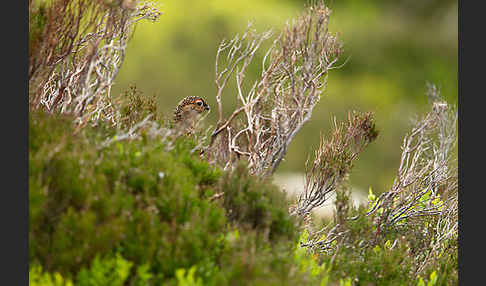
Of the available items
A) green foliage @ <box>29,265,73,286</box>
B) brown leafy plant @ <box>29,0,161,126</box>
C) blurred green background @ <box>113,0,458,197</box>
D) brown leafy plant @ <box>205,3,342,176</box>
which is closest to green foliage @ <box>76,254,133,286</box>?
green foliage @ <box>29,265,73,286</box>

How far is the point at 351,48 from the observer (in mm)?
32000

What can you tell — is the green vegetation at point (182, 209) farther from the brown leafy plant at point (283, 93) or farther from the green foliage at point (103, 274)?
the brown leafy plant at point (283, 93)

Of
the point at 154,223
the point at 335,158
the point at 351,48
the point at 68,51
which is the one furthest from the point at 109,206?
the point at 351,48

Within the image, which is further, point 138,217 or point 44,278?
point 138,217

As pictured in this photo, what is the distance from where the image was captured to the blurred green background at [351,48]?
29656 millimetres

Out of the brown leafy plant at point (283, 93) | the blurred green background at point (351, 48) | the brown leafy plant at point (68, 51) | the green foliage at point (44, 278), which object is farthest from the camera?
the blurred green background at point (351, 48)

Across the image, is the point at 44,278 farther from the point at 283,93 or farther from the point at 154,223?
the point at 283,93

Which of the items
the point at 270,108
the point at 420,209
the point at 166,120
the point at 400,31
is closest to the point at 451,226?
the point at 420,209

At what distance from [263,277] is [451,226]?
466 centimetres

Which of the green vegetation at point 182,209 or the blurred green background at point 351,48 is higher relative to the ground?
the blurred green background at point 351,48

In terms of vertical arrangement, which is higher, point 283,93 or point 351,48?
point 351,48

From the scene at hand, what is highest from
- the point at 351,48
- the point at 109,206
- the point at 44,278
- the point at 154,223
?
the point at 351,48

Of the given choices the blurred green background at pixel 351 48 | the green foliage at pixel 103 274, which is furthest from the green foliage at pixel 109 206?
the blurred green background at pixel 351 48

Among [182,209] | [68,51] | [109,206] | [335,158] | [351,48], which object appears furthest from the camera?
[351,48]
